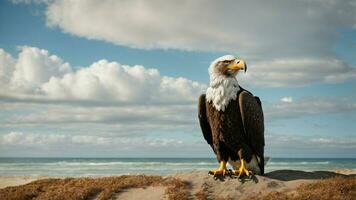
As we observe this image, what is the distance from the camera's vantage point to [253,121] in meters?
11.0

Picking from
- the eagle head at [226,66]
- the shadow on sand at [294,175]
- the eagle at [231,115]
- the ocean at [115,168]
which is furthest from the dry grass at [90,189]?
the ocean at [115,168]

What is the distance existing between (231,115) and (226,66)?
1208mm

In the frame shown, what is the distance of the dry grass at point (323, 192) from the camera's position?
10.5m

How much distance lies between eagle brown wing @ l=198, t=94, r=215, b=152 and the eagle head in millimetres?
818

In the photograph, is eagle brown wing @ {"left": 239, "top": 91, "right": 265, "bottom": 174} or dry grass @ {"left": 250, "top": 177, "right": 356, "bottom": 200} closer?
dry grass @ {"left": 250, "top": 177, "right": 356, "bottom": 200}

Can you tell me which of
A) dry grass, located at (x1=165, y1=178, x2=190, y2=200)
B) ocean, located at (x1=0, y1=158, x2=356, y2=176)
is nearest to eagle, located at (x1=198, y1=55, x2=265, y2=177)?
dry grass, located at (x1=165, y1=178, x2=190, y2=200)

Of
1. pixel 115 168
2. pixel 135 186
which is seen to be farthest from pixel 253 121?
pixel 115 168

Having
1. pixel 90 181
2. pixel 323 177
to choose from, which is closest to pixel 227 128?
pixel 323 177

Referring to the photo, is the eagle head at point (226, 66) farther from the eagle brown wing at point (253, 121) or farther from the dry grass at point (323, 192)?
the dry grass at point (323, 192)

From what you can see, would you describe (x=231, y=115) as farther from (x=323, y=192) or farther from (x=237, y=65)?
(x=323, y=192)

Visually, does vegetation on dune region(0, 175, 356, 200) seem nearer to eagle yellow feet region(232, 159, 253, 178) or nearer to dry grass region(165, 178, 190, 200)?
dry grass region(165, 178, 190, 200)

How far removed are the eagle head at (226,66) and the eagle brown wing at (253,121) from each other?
607 mm

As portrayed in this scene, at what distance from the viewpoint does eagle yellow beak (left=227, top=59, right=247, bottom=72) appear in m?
10.6

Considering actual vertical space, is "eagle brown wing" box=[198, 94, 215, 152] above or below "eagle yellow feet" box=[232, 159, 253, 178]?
above
